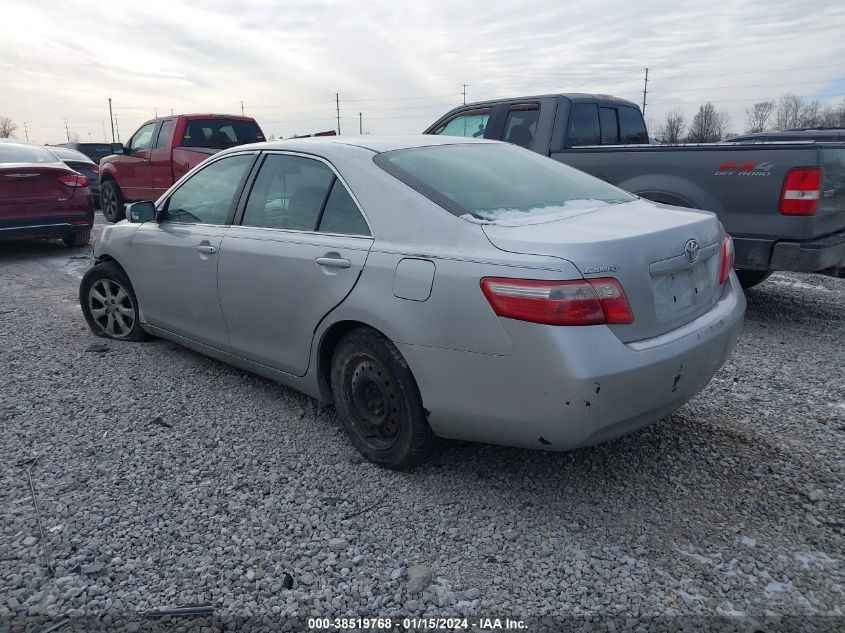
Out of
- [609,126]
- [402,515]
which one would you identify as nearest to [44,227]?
[609,126]

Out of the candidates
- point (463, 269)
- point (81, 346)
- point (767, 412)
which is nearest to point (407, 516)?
point (463, 269)

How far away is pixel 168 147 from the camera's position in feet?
38.5

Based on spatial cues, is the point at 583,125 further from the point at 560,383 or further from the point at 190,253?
the point at 560,383

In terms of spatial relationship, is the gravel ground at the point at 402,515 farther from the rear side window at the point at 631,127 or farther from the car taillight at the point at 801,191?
the rear side window at the point at 631,127

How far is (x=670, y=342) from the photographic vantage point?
2785mm

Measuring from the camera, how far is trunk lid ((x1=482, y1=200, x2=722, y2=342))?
261 cm

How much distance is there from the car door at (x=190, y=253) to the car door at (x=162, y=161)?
760 cm

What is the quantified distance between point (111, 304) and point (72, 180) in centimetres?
528

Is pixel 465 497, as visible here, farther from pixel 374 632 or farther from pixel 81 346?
pixel 81 346

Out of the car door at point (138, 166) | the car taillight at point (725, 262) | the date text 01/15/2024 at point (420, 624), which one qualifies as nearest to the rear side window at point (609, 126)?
the car taillight at point (725, 262)

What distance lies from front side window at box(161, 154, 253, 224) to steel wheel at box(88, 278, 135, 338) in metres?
0.89

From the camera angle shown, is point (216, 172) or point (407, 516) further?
point (216, 172)

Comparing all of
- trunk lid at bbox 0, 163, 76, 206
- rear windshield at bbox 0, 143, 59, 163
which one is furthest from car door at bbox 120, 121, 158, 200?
trunk lid at bbox 0, 163, 76, 206

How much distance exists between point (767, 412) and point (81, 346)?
4848 mm
